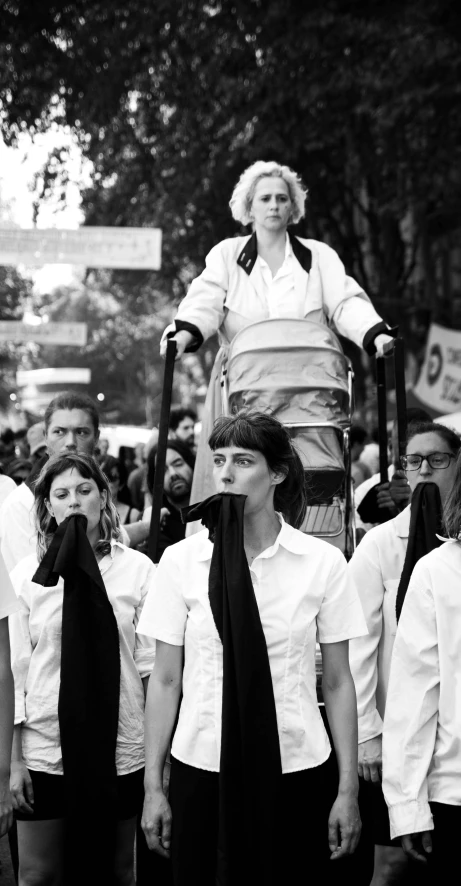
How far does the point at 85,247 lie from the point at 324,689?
42.0 ft

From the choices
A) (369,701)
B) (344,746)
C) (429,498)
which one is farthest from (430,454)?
(344,746)

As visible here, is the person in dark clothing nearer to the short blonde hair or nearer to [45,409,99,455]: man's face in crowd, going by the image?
[45,409,99,455]: man's face in crowd

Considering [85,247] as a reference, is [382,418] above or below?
below

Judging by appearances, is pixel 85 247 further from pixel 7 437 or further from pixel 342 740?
pixel 342 740

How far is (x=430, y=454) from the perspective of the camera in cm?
477

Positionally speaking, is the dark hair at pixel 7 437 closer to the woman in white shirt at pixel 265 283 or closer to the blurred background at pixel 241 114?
the blurred background at pixel 241 114

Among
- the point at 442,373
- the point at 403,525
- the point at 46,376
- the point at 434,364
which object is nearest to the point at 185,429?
the point at 403,525

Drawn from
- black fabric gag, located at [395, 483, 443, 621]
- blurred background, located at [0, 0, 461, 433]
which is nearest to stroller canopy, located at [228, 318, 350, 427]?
black fabric gag, located at [395, 483, 443, 621]

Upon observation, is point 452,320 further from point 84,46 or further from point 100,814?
→ point 100,814

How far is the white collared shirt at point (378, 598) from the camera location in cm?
454

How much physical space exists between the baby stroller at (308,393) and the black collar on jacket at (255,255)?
533 millimetres

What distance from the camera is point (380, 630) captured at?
4.60 meters

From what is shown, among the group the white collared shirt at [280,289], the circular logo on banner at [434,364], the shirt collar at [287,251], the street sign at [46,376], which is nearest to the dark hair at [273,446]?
the white collared shirt at [280,289]

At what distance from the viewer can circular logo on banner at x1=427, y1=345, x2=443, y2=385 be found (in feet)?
52.5
